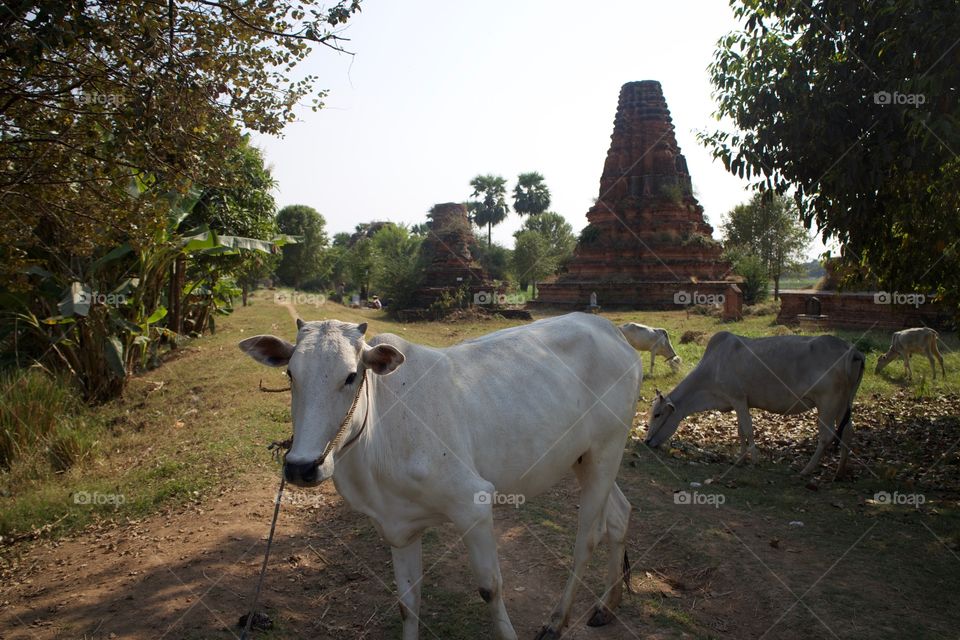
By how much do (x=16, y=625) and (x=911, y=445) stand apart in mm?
9060

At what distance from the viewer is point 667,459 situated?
7.56m

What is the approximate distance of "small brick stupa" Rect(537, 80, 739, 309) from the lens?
3269 centimetres

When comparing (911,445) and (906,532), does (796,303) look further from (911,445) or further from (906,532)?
(906,532)

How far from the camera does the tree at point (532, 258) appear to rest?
4984cm

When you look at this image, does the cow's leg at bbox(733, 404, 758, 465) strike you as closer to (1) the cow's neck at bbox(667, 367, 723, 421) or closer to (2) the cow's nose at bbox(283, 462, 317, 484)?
(1) the cow's neck at bbox(667, 367, 723, 421)

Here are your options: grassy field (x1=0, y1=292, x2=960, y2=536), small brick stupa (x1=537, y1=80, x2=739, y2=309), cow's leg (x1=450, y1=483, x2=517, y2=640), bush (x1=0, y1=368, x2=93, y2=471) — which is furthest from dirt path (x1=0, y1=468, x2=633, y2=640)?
small brick stupa (x1=537, y1=80, x2=739, y2=309)

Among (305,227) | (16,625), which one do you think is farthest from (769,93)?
(305,227)

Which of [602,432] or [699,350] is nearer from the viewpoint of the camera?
[602,432]
